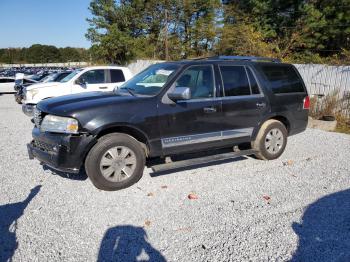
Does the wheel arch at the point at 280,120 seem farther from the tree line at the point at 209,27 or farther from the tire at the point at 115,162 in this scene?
the tree line at the point at 209,27

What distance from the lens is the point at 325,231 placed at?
3725mm

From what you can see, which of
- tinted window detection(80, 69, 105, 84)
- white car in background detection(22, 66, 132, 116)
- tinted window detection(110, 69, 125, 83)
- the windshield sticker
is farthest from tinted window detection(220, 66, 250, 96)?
tinted window detection(80, 69, 105, 84)

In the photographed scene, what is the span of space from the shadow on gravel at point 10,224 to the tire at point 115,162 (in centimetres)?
93

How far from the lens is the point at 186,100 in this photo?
5168 mm

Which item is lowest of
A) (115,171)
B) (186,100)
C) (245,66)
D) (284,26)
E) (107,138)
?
(115,171)

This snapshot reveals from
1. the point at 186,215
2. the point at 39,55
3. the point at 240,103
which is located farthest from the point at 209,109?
the point at 39,55

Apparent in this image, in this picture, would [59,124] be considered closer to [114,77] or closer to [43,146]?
[43,146]

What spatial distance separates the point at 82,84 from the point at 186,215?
7.85 metres

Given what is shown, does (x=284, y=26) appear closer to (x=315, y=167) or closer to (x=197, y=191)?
(x=315, y=167)

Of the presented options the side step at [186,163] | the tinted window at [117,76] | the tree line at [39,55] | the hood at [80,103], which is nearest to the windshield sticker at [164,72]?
the hood at [80,103]

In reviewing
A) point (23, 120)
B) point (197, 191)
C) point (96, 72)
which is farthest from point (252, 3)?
point (197, 191)

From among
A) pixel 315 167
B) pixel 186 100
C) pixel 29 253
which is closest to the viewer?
pixel 29 253

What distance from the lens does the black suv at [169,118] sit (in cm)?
451

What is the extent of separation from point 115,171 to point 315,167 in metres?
3.73
